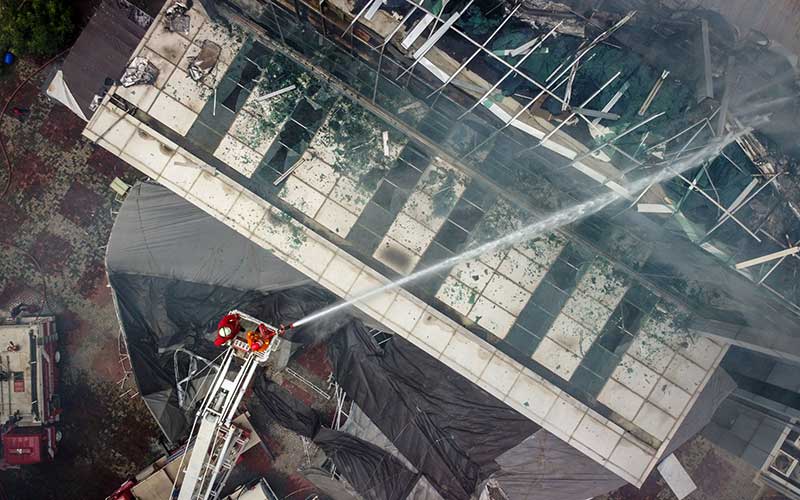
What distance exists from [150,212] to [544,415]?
13928 mm

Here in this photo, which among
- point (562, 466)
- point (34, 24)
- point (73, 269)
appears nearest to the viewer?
point (562, 466)

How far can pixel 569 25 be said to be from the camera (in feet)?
32.6

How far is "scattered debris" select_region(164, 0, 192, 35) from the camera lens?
12.6m

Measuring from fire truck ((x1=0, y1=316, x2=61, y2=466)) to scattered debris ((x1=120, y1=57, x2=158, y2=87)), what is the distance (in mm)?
10749

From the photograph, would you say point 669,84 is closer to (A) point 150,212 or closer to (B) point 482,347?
(B) point 482,347

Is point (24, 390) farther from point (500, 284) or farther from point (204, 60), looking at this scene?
point (500, 284)

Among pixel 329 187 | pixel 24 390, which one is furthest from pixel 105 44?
pixel 24 390

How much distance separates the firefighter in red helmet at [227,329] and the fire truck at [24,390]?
862cm

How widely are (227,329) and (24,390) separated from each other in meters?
9.62

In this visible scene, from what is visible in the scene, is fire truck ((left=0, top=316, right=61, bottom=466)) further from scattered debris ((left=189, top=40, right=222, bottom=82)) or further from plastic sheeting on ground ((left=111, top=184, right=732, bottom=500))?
scattered debris ((left=189, top=40, right=222, bottom=82))

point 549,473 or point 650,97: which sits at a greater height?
point 650,97

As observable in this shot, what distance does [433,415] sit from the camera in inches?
669

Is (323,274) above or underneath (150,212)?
above

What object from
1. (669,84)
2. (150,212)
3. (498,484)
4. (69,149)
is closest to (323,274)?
(150,212)
